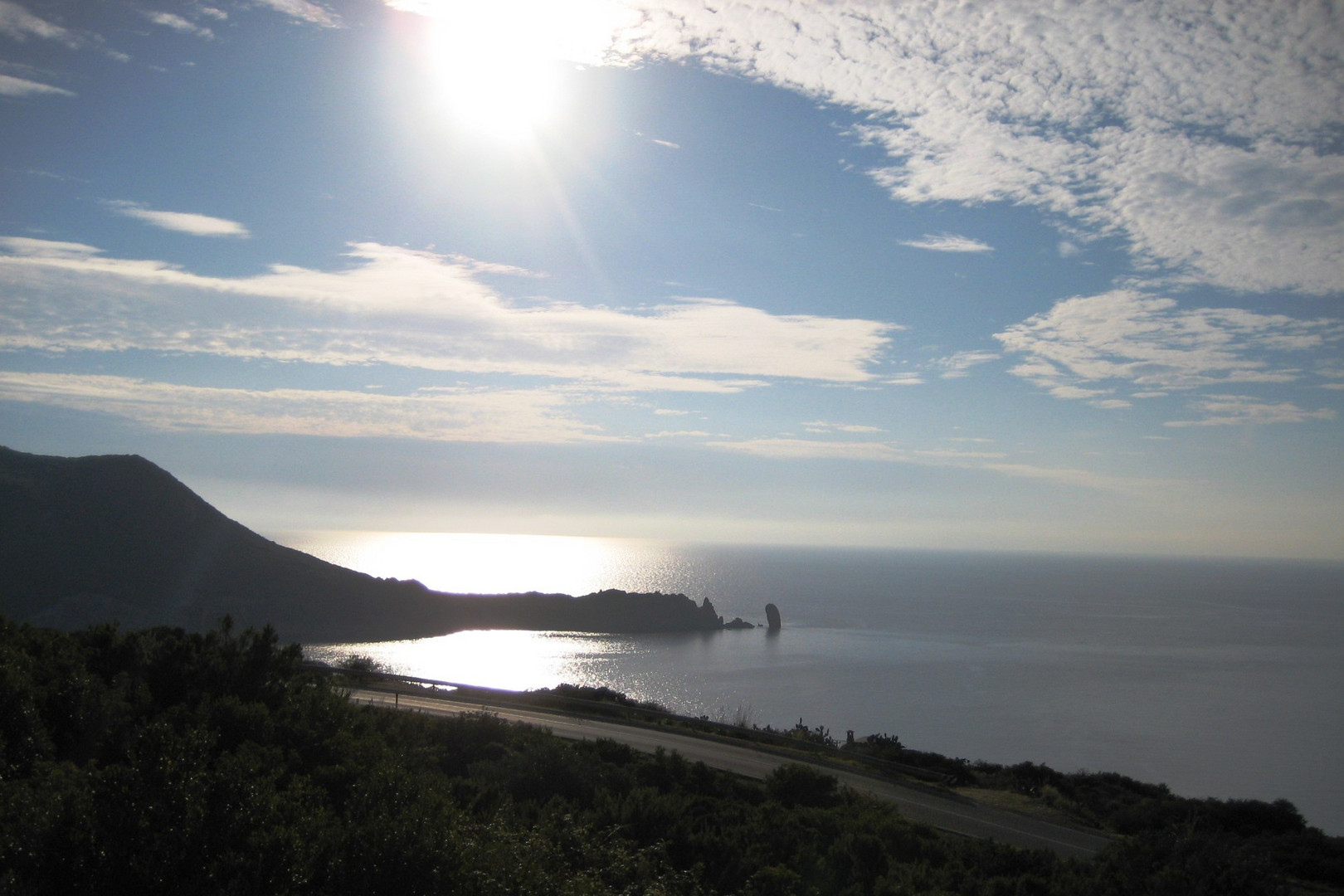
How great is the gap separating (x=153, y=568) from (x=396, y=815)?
7315 centimetres

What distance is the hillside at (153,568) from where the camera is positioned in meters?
61.1

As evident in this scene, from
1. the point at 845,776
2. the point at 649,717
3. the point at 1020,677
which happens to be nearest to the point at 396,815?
the point at 845,776

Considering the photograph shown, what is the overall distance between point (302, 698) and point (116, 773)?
589cm

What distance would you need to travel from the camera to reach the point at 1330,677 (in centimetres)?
7231

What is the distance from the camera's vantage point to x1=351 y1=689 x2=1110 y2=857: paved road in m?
14.6

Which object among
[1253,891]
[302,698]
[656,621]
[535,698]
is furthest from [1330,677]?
[302,698]

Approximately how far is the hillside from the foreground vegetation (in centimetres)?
5091

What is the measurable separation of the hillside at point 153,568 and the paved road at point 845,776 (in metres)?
44.3

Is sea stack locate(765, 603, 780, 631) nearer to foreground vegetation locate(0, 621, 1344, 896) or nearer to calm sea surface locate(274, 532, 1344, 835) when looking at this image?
calm sea surface locate(274, 532, 1344, 835)

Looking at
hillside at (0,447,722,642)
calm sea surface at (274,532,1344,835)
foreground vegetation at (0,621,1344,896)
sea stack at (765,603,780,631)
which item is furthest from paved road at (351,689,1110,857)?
sea stack at (765,603,780,631)

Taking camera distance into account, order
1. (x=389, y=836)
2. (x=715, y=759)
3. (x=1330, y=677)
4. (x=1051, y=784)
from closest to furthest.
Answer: (x=389, y=836), (x=715, y=759), (x=1051, y=784), (x=1330, y=677)

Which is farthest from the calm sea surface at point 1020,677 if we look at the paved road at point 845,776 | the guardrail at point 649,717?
the paved road at point 845,776

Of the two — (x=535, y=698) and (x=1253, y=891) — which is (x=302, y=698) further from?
(x=535, y=698)

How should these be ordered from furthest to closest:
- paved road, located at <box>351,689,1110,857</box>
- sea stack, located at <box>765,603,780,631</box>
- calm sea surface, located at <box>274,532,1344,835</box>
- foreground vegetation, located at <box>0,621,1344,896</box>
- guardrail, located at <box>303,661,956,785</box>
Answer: sea stack, located at <box>765,603,780,631</box> < calm sea surface, located at <box>274,532,1344,835</box> < guardrail, located at <box>303,661,956,785</box> < paved road, located at <box>351,689,1110,857</box> < foreground vegetation, located at <box>0,621,1344,896</box>
